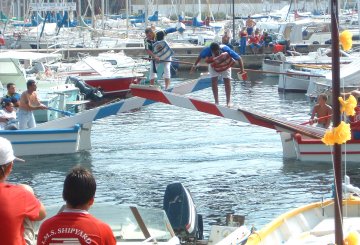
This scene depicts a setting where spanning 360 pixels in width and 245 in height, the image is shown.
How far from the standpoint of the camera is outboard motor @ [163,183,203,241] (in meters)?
11.6

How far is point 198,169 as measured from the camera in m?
20.5

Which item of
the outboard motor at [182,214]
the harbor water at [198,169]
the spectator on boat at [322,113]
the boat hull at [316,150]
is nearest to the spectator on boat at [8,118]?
the harbor water at [198,169]

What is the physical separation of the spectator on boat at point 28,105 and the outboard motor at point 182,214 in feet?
30.2

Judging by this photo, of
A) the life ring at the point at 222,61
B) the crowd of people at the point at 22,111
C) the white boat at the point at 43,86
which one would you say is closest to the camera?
the life ring at the point at 222,61

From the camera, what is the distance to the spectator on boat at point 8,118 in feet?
70.9

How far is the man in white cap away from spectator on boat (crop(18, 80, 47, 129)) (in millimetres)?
15114

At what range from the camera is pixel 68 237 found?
561 centimetres

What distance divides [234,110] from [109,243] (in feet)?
44.0

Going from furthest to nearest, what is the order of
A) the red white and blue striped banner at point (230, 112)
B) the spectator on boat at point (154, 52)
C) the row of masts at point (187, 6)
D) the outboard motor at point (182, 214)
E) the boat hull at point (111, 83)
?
1. the row of masts at point (187, 6)
2. the boat hull at point (111, 83)
3. the spectator on boat at point (154, 52)
4. the red white and blue striped banner at point (230, 112)
5. the outboard motor at point (182, 214)

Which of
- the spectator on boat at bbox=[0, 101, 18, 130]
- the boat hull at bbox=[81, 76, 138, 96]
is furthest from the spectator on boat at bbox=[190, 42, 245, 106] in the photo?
the boat hull at bbox=[81, 76, 138, 96]

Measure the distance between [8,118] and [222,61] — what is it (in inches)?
222

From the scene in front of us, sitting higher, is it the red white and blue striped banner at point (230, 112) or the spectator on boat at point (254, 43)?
the red white and blue striped banner at point (230, 112)

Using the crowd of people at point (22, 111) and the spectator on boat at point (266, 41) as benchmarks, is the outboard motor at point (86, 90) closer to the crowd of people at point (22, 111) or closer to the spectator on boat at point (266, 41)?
the crowd of people at point (22, 111)

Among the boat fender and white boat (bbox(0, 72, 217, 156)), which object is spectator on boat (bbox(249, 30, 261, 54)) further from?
the boat fender
